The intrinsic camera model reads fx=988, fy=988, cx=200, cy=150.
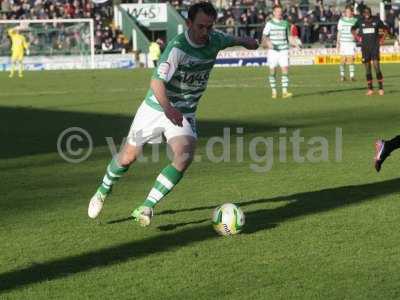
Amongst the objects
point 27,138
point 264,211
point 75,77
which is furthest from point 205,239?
point 75,77

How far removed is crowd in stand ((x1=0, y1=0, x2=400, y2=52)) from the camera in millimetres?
50719

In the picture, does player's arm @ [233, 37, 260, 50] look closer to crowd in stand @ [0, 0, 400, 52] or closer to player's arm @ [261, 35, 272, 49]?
player's arm @ [261, 35, 272, 49]

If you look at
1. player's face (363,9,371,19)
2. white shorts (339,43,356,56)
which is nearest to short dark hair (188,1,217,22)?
player's face (363,9,371,19)

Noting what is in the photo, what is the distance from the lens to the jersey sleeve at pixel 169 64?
8234 mm

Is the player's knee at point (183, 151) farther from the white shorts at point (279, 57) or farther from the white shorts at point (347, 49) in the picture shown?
the white shorts at point (347, 49)

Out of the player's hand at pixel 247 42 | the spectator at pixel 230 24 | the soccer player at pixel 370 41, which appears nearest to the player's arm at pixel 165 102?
the player's hand at pixel 247 42

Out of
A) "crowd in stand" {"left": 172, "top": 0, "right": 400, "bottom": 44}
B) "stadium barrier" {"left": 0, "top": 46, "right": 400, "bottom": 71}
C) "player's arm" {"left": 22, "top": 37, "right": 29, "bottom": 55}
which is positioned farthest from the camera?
"crowd in stand" {"left": 172, "top": 0, "right": 400, "bottom": 44}

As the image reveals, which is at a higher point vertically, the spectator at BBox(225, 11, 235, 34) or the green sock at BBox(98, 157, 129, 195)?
the green sock at BBox(98, 157, 129, 195)

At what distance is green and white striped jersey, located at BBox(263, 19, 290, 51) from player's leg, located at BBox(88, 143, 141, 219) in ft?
53.3

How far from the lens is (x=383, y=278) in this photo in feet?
21.5

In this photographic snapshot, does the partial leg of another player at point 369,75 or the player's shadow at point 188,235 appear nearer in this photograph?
the player's shadow at point 188,235

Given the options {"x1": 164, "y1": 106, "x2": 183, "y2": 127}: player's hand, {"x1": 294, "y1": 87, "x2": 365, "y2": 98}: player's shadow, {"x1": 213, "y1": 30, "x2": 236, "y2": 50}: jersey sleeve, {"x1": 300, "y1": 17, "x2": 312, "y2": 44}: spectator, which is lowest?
{"x1": 300, "y1": 17, "x2": 312, "y2": 44}: spectator

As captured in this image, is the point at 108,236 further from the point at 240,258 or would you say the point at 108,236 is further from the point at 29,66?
the point at 29,66

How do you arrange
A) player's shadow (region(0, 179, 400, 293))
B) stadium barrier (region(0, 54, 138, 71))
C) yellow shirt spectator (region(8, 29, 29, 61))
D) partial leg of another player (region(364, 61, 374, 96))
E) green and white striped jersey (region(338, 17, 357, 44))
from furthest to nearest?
stadium barrier (region(0, 54, 138, 71))
yellow shirt spectator (region(8, 29, 29, 61))
green and white striped jersey (region(338, 17, 357, 44))
partial leg of another player (region(364, 61, 374, 96))
player's shadow (region(0, 179, 400, 293))
